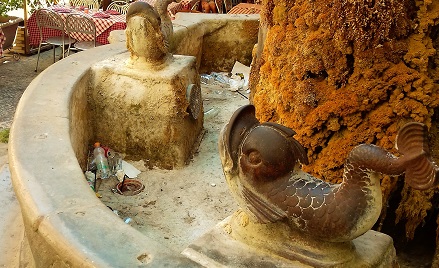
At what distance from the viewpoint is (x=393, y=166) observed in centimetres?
197

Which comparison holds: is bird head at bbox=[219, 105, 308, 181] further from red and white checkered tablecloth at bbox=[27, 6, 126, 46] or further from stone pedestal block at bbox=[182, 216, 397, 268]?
red and white checkered tablecloth at bbox=[27, 6, 126, 46]

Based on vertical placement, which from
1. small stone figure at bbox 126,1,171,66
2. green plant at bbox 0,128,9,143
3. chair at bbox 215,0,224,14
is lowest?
green plant at bbox 0,128,9,143

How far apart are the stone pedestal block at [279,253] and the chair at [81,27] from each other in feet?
23.6

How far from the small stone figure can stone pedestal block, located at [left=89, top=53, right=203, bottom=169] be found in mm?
73

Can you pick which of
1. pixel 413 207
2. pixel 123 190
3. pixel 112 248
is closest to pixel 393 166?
pixel 112 248

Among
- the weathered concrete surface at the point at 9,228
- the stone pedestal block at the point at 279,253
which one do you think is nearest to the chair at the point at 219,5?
the weathered concrete surface at the point at 9,228

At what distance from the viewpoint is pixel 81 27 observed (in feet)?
29.5

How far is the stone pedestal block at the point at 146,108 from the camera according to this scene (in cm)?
442

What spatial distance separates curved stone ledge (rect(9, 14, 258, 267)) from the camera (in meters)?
2.22

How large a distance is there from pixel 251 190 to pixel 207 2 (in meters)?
9.42

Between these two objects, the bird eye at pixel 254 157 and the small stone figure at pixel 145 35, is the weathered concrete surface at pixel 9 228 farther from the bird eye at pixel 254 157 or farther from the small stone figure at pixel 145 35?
the bird eye at pixel 254 157

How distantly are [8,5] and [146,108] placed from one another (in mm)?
6179

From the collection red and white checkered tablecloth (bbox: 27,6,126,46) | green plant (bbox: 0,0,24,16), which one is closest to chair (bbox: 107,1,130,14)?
red and white checkered tablecloth (bbox: 27,6,126,46)

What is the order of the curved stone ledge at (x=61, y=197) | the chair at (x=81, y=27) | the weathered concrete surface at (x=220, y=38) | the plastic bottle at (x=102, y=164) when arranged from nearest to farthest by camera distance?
1. the curved stone ledge at (x=61, y=197)
2. the plastic bottle at (x=102, y=164)
3. the weathered concrete surface at (x=220, y=38)
4. the chair at (x=81, y=27)
